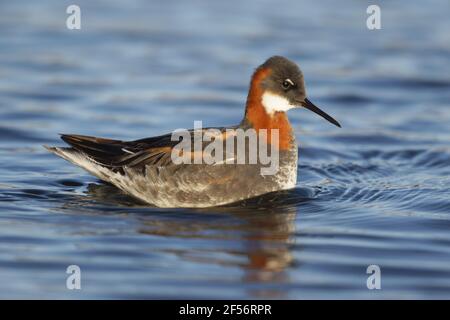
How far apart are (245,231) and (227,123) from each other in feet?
17.8

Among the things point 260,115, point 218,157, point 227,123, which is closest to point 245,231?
point 218,157

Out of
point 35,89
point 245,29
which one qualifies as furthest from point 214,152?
point 245,29

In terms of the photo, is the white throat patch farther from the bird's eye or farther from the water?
the water

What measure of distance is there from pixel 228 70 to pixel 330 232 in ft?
28.7

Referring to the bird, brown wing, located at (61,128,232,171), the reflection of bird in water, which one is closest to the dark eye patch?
the bird

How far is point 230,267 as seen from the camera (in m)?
8.55

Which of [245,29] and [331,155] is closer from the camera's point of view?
[331,155]

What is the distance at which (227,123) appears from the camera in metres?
14.9

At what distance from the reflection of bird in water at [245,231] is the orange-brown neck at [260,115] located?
25.5 inches

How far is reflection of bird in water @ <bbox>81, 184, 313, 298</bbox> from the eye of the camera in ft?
28.0

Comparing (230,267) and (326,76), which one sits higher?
(326,76)

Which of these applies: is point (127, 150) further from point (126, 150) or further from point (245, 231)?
point (245, 231)
